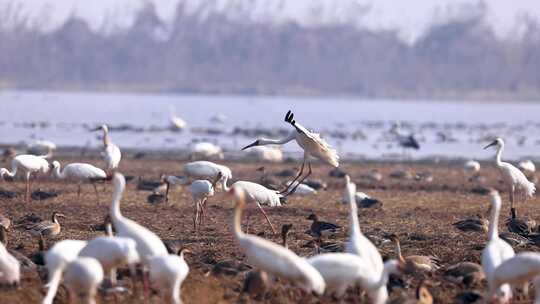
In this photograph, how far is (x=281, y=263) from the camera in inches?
323

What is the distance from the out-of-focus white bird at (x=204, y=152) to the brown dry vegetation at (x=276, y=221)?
208 cm

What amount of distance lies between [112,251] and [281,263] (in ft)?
4.09

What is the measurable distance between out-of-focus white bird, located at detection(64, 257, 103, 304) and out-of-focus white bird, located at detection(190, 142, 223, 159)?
53.2 ft

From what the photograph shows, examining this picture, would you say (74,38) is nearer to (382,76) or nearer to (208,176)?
(382,76)

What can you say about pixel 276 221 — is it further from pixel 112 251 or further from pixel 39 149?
pixel 39 149

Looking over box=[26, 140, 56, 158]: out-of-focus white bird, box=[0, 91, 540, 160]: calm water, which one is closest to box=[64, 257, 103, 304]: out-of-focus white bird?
box=[26, 140, 56, 158]: out-of-focus white bird

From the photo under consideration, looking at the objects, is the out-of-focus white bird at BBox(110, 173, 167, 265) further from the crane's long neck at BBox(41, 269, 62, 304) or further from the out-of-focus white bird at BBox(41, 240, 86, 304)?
the crane's long neck at BBox(41, 269, 62, 304)

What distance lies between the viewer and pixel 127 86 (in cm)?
10144

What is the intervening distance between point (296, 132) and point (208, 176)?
64.6 inches

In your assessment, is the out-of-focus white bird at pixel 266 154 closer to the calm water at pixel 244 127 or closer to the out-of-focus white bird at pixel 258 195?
the calm water at pixel 244 127

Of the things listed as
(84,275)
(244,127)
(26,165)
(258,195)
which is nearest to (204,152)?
(26,165)

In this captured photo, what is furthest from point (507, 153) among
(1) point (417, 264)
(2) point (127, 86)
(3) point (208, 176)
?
(2) point (127, 86)

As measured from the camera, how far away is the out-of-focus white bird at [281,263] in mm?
8070

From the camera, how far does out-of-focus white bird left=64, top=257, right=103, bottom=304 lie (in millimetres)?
7660
